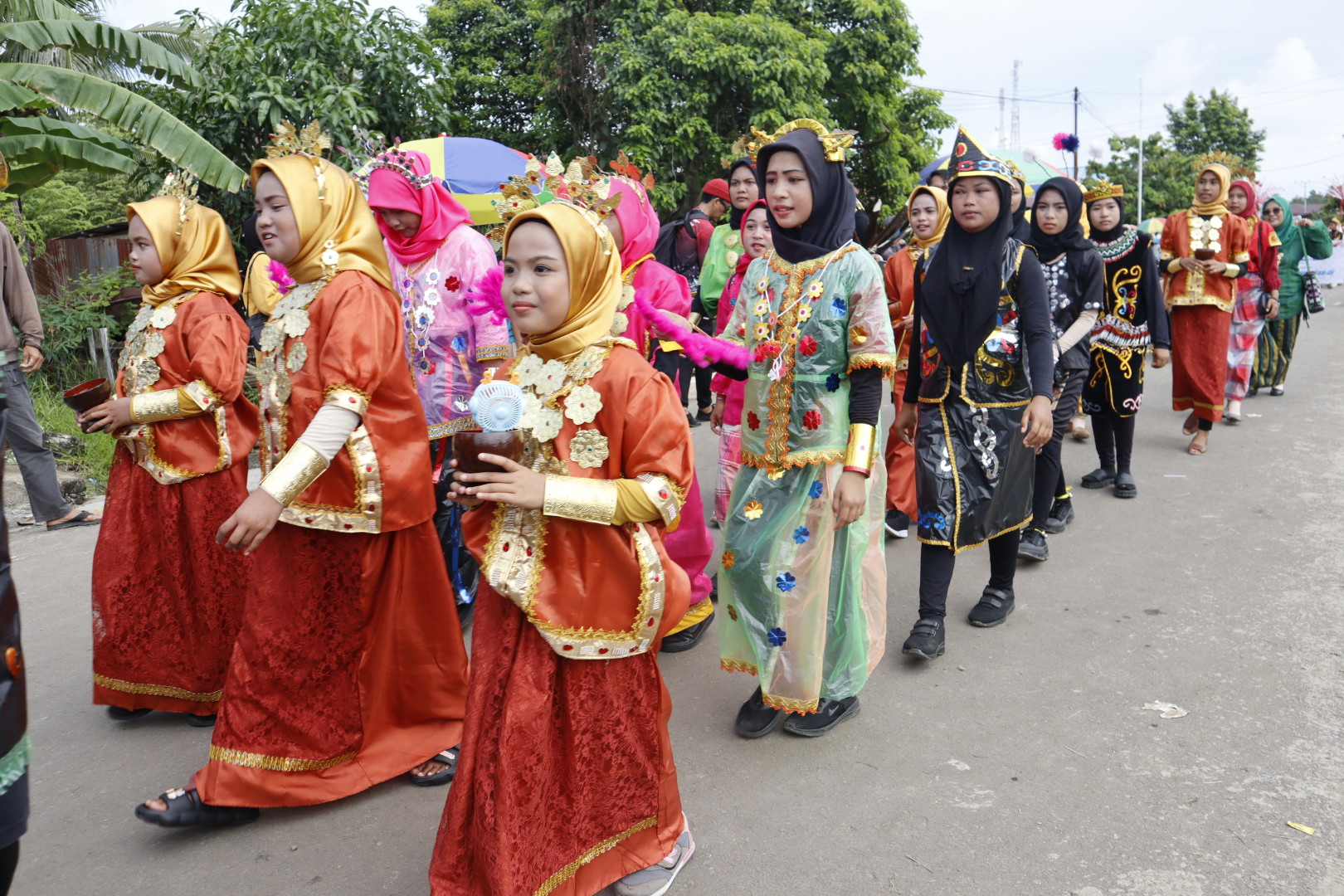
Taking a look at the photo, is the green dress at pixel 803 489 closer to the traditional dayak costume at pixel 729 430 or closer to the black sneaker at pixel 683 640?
the black sneaker at pixel 683 640

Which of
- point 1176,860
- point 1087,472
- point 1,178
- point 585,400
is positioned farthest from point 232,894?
point 1087,472

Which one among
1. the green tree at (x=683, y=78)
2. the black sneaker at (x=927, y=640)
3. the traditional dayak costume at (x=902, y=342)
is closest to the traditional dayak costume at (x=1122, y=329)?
the traditional dayak costume at (x=902, y=342)

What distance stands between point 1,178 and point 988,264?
3300mm

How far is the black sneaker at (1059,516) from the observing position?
5848 mm

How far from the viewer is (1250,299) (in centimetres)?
891

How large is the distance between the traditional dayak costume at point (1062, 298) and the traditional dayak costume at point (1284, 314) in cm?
580

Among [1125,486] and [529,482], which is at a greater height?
[529,482]

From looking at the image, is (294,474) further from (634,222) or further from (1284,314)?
(1284,314)

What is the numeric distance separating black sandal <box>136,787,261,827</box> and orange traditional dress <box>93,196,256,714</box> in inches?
36.0

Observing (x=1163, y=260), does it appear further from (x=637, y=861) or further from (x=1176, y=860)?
(x=637, y=861)

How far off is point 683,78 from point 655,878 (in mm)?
14258

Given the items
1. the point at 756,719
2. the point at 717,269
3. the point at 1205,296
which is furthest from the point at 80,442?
the point at 1205,296

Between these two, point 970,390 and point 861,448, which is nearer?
point 861,448

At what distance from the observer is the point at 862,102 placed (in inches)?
727
